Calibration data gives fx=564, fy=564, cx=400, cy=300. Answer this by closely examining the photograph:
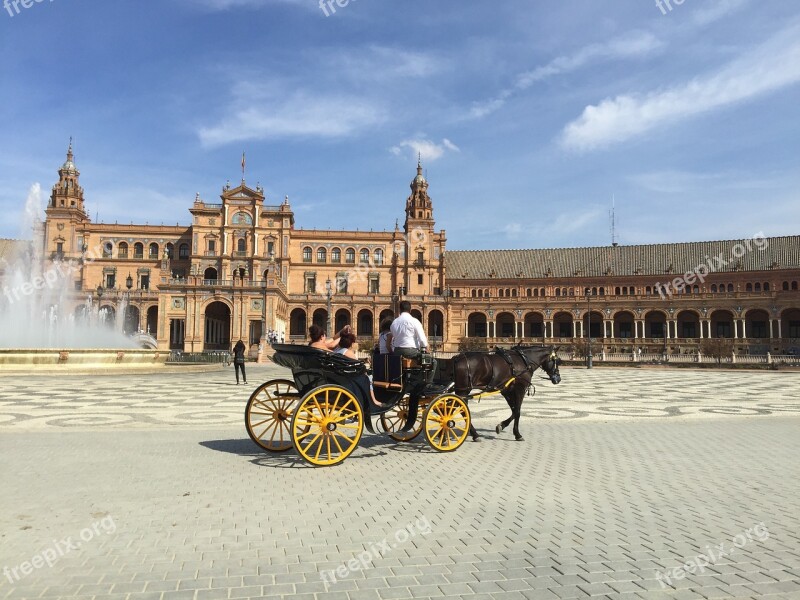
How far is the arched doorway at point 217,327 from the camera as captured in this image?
6109 centimetres

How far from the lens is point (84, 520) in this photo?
17.8 ft

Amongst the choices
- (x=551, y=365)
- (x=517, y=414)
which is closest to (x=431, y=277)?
(x=551, y=365)

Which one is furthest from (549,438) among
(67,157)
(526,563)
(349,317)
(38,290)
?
(67,157)

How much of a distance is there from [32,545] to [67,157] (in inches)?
3571

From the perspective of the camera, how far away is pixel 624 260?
7825 centimetres

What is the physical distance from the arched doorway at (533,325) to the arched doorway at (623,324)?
9574 mm

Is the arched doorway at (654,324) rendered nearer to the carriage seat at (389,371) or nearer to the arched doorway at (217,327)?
the arched doorway at (217,327)

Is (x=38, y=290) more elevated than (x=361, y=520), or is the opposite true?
(x=38, y=290)

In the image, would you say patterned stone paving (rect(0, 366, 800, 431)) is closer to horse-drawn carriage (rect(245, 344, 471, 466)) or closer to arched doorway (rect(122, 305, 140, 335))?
horse-drawn carriage (rect(245, 344, 471, 466))

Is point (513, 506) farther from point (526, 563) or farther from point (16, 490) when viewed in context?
point (16, 490)

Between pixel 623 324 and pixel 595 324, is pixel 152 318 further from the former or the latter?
pixel 623 324

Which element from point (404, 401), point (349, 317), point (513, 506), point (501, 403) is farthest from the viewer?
point (349, 317)

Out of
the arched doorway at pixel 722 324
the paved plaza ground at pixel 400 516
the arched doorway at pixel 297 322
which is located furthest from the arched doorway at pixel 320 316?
the paved plaza ground at pixel 400 516

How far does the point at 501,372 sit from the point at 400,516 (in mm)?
4903
